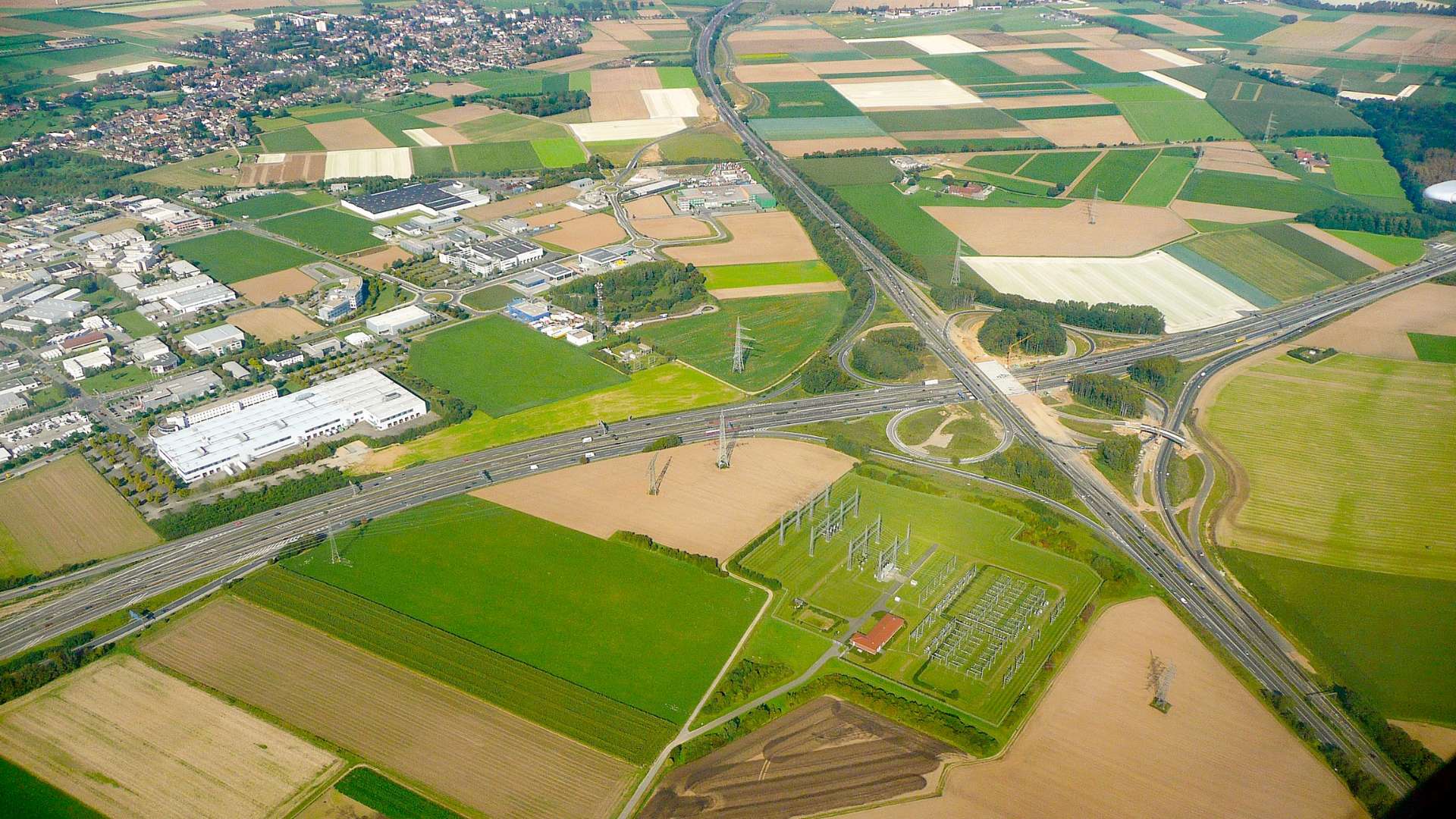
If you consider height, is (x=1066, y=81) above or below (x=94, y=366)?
above

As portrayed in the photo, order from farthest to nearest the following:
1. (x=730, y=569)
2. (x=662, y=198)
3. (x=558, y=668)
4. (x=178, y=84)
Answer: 1. (x=178, y=84)
2. (x=662, y=198)
3. (x=730, y=569)
4. (x=558, y=668)

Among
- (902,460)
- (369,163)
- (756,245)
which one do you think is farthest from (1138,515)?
(369,163)

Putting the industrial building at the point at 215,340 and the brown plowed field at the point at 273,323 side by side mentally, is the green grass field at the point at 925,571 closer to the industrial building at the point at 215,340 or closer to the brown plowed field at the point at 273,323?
the brown plowed field at the point at 273,323

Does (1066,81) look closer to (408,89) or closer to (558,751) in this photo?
(408,89)

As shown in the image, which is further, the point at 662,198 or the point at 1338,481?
the point at 662,198

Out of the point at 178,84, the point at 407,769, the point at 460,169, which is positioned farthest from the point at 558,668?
the point at 178,84
